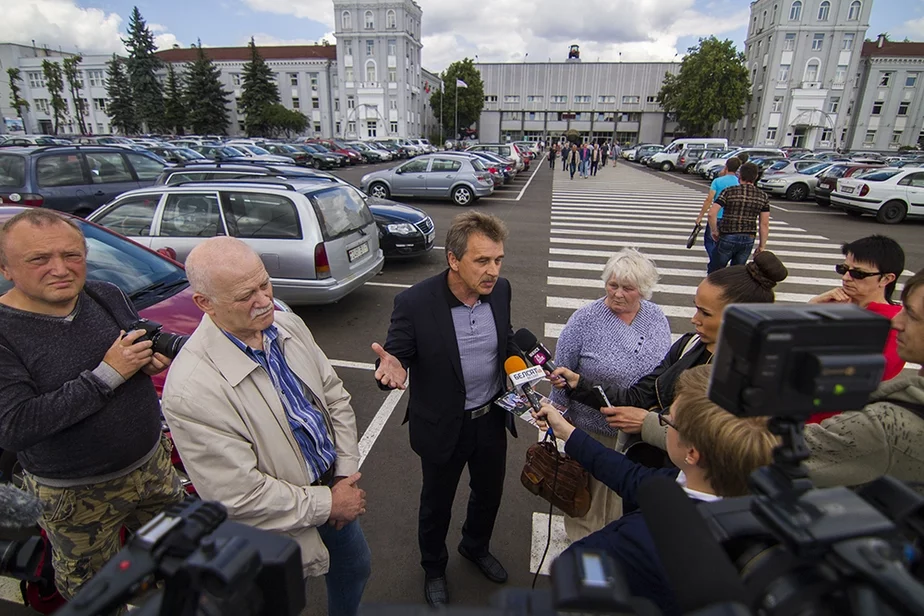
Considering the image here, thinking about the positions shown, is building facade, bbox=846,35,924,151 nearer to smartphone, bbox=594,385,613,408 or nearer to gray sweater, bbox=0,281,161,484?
smartphone, bbox=594,385,613,408

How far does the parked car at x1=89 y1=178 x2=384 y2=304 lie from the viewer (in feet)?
19.2

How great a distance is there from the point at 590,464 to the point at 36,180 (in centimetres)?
1136

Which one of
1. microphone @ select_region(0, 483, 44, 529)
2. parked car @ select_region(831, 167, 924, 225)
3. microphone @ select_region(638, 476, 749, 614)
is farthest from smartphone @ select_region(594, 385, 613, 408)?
parked car @ select_region(831, 167, 924, 225)

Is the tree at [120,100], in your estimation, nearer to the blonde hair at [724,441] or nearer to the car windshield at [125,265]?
the car windshield at [125,265]

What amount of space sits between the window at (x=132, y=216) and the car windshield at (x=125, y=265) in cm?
240

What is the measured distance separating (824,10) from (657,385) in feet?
261

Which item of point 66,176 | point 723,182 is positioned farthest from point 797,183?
point 66,176

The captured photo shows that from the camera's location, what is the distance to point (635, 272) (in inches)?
103

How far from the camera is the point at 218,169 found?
28.1ft

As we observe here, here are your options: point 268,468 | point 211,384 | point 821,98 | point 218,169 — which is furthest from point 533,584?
point 821,98

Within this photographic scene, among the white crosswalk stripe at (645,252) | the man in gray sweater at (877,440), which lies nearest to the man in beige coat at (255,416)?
the white crosswalk stripe at (645,252)

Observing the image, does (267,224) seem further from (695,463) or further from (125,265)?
(695,463)

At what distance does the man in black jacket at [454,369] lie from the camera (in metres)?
2.37

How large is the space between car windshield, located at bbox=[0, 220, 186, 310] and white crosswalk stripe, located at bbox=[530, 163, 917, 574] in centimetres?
350
